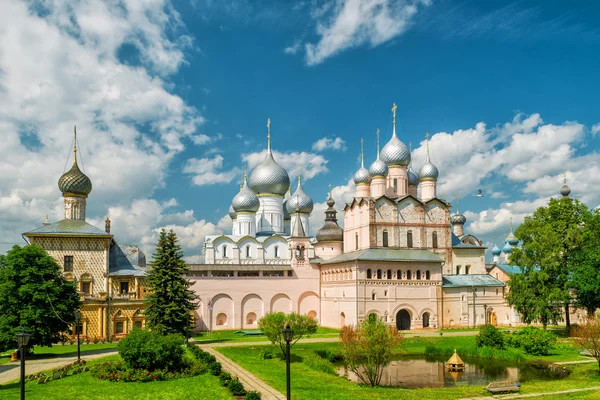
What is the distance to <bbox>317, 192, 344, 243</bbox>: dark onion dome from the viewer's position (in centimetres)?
→ 4525

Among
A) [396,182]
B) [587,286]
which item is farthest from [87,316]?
[587,286]

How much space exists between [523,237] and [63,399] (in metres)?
27.4

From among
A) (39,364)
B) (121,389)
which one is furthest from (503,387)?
(39,364)

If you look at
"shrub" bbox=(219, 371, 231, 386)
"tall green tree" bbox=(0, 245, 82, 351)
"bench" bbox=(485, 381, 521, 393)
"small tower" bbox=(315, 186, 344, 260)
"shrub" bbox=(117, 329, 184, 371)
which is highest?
"small tower" bbox=(315, 186, 344, 260)

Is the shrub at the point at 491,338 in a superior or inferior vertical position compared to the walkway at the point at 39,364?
superior

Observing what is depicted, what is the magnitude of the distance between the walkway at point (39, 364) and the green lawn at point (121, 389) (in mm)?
2350

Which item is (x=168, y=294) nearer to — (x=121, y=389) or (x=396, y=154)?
(x=121, y=389)

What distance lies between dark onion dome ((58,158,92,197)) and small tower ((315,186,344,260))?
18643 mm

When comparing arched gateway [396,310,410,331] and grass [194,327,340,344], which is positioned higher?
arched gateway [396,310,410,331]

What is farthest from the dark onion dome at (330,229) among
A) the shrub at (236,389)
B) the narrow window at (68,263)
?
the shrub at (236,389)

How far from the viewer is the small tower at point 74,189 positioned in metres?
36.2

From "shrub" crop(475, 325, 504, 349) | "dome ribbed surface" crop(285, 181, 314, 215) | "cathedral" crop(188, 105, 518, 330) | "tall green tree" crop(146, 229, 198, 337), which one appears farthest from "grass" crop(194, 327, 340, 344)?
"dome ribbed surface" crop(285, 181, 314, 215)

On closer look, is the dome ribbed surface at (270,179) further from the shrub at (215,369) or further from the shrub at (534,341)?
the shrub at (215,369)

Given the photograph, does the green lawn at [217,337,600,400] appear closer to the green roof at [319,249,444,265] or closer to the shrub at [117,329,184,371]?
the shrub at [117,329,184,371]
